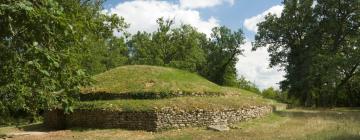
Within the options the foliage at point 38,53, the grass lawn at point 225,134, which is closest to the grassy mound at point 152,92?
the grass lawn at point 225,134

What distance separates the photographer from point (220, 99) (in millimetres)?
26297

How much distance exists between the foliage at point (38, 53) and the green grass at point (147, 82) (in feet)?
47.8

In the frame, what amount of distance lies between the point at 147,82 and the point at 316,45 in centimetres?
2894

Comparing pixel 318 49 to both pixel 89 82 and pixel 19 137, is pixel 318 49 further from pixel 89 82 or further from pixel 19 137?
pixel 89 82

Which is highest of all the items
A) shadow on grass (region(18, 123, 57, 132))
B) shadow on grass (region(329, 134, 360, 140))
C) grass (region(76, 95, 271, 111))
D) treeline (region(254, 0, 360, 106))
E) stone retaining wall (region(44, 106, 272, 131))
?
treeline (region(254, 0, 360, 106))

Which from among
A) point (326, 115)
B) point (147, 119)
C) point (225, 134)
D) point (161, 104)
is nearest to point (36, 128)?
point (147, 119)

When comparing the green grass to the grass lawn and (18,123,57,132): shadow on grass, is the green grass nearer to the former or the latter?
(18,123,57,132): shadow on grass

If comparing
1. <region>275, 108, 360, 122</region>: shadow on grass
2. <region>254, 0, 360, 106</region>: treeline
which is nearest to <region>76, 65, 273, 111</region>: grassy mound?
<region>275, 108, 360, 122</region>: shadow on grass

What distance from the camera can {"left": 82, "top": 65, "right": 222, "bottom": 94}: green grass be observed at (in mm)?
25906

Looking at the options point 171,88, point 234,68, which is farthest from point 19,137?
point 234,68

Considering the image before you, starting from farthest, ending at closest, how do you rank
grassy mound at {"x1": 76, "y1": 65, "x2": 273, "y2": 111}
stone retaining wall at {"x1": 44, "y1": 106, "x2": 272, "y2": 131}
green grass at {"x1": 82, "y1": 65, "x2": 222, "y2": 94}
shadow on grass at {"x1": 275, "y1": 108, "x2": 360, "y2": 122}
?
shadow on grass at {"x1": 275, "y1": 108, "x2": 360, "y2": 122}, green grass at {"x1": 82, "y1": 65, "x2": 222, "y2": 94}, grassy mound at {"x1": 76, "y1": 65, "x2": 273, "y2": 111}, stone retaining wall at {"x1": 44, "y1": 106, "x2": 272, "y2": 131}

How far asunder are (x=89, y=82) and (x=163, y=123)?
38.4ft

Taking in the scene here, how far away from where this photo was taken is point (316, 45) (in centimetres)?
4956

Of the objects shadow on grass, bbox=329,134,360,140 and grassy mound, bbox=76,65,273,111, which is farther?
grassy mound, bbox=76,65,273,111
